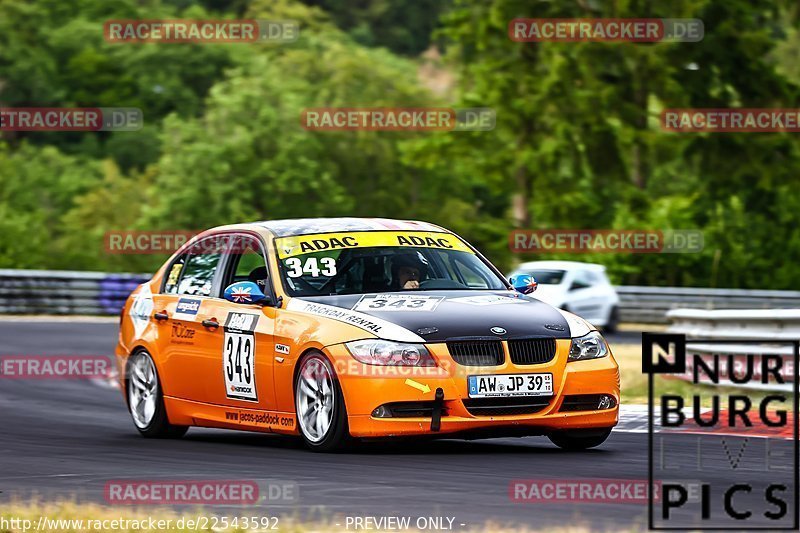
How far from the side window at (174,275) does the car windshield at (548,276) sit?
63.6 ft

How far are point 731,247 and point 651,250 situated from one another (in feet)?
16.9

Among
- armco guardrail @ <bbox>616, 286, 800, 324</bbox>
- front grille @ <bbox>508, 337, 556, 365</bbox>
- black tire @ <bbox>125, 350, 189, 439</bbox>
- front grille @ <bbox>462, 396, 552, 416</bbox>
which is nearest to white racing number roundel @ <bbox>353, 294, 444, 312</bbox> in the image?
front grille @ <bbox>508, 337, 556, 365</bbox>

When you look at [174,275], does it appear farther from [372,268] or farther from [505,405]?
[505,405]

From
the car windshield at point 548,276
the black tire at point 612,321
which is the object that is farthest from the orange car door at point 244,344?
the black tire at point 612,321

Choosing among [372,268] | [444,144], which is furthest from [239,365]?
Answer: [444,144]

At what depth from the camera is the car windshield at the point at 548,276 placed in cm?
3256

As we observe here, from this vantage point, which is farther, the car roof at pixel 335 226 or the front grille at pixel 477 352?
the car roof at pixel 335 226

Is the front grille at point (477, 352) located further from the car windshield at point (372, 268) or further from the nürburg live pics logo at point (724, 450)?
the car windshield at point (372, 268)

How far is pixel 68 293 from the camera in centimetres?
3775

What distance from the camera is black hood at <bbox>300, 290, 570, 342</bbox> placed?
10.6 meters

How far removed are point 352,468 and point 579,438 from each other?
6.63 feet

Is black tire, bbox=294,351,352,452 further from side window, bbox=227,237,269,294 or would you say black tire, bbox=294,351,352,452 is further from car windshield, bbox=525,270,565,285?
car windshield, bbox=525,270,565,285

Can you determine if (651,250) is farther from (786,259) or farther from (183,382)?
(183,382)

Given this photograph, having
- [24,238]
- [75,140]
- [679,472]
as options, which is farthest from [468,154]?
[75,140]
